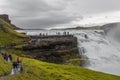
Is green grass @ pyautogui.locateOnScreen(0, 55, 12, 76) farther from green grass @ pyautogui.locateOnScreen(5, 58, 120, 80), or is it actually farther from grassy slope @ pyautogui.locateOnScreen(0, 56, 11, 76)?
green grass @ pyautogui.locateOnScreen(5, 58, 120, 80)

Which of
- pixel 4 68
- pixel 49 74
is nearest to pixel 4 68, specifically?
pixel 4 68

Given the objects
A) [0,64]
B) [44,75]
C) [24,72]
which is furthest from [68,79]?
[0,64]

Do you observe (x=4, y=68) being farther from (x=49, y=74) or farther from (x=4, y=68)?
(x=49, y=74)

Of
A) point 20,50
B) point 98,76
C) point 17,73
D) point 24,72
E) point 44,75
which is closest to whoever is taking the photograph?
point 17,73

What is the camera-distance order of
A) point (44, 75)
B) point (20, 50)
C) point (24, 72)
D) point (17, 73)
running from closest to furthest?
1. point (17, 73)
2. point (24, 72)
3. point (44, 75)
4. point (20, 50)

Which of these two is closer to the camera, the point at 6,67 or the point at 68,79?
the point at 6,67

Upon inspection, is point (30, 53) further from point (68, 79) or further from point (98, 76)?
point (68, 79)

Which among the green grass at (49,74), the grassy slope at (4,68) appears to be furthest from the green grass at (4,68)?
the green grass at (49,74)

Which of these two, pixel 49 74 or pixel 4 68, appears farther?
pixel 49 74

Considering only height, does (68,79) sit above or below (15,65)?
below

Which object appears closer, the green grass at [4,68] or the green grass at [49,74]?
the green grass at [4,68]

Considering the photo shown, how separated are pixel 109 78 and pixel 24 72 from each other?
53.5 metres

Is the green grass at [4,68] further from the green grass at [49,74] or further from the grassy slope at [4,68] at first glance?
the green grass at [49,74]

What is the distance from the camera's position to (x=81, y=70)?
145000 mm
